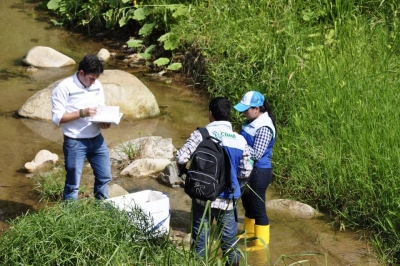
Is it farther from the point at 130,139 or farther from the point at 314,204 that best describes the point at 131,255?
the point at 130,139

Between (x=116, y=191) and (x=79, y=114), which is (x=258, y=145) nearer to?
(x=79, y=114)

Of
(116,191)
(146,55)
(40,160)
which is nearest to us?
(116,191)

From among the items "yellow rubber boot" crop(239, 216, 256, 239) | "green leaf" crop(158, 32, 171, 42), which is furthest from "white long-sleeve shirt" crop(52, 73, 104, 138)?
"green leaf" crop(158, 32, 171, 42)

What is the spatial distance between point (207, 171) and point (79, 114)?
4.92 ft

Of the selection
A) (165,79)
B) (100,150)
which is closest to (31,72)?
(165,79)

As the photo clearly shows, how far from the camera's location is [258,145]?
5.93 meters

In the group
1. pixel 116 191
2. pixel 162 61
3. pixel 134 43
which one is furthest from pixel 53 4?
pixel 116 191

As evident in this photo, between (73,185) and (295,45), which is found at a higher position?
(295,45)

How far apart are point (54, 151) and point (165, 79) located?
3.20m

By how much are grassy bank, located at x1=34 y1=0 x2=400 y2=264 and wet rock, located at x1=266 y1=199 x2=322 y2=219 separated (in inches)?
6.4

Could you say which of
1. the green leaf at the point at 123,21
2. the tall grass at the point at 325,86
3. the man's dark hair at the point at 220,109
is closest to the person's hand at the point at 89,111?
the man's dark hair at the point at 220,109

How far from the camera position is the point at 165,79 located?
1139 centimetres

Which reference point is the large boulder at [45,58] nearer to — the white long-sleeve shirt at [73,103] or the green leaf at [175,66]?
the green leaf at [175,66]

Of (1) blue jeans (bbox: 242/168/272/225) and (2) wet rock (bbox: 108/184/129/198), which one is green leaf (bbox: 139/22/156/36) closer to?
(2) wet rock (bbox: 108/184/129/198)
